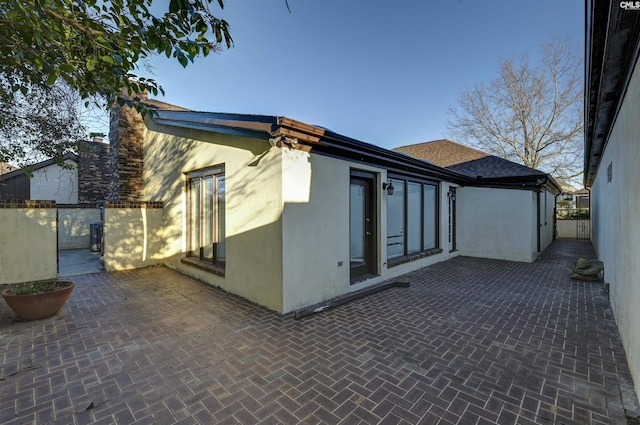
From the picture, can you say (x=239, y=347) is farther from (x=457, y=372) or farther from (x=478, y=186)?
(x=478, y=186)

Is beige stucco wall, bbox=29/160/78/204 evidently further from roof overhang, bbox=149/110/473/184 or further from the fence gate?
→ the fence gate

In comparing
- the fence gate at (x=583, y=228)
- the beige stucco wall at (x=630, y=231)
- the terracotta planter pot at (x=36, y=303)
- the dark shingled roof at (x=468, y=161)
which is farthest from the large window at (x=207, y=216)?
the fence gate at (x=583, y=228)

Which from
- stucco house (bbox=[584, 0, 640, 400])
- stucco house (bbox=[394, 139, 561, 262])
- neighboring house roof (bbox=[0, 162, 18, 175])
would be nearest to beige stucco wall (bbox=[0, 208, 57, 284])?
Answer: neighboring house roof (bbox=[0, 162, 18, 175])

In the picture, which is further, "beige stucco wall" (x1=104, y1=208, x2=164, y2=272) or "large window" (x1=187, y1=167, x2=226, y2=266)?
"beige stucco wall" (x1=104, y1=208, x2=164, y2=272)

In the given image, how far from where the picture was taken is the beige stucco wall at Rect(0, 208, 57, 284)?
18.4ft

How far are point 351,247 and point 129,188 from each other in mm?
7113

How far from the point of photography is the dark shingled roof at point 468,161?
1010 centimetres

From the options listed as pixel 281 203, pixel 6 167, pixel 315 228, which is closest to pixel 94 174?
pixel 6 167

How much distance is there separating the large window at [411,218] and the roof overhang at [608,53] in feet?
12.5

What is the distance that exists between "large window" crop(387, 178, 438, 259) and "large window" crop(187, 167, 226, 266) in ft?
12.8

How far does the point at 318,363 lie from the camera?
3.02m

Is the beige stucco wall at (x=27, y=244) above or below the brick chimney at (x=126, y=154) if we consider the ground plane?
below

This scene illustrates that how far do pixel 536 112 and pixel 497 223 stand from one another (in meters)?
13.2

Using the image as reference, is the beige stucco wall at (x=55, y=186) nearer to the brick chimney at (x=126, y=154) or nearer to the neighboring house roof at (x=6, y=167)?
the neighboring house roof at (x=6, y=167)
